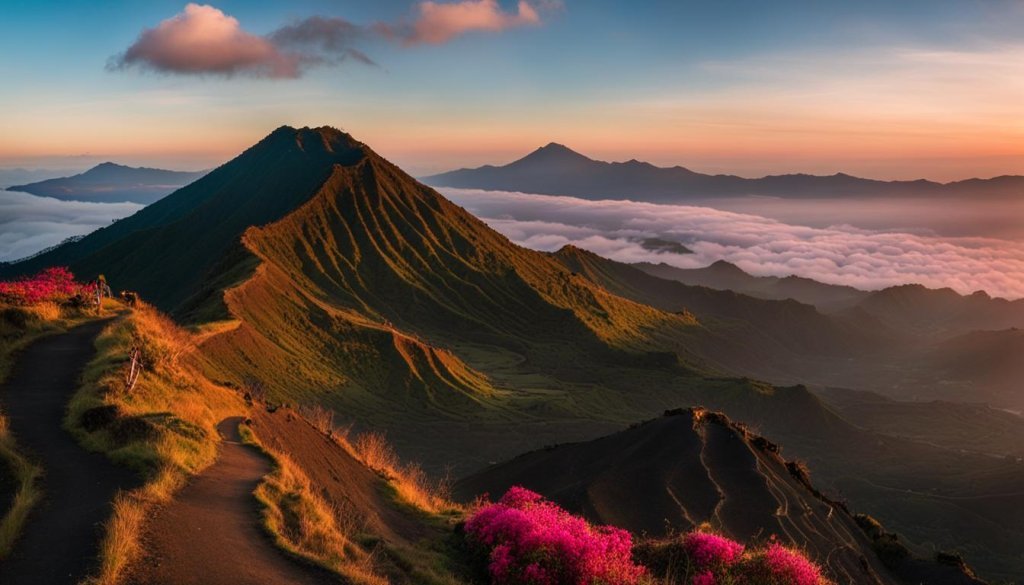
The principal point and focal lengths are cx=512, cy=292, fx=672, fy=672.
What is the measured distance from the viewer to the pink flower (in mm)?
16562

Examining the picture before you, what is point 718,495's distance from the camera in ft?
114

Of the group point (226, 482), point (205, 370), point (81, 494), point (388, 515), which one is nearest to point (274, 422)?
point (388, 515)

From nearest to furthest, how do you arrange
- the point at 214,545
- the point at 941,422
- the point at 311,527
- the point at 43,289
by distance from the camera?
the point at 214,545 < the point at 311,527 < the point at 43,289 < the point at 941,422

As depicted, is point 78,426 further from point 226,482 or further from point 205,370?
point 205,370

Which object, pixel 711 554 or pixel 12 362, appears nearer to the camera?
pixel 711 554

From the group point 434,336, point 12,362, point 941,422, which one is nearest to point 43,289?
point 12,362

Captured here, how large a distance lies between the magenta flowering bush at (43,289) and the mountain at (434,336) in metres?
10.9

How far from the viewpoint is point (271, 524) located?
49.5ft

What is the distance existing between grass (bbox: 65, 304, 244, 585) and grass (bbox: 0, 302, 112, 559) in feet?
5.30

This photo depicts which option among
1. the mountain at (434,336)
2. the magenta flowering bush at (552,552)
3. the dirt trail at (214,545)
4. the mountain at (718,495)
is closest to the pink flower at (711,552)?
the magenta flowering bush at (552,552)

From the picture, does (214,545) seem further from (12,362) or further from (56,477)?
(12,362)

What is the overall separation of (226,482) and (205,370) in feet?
128

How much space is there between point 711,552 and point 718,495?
19.1 metres

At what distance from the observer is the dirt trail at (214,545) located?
39.4ft
